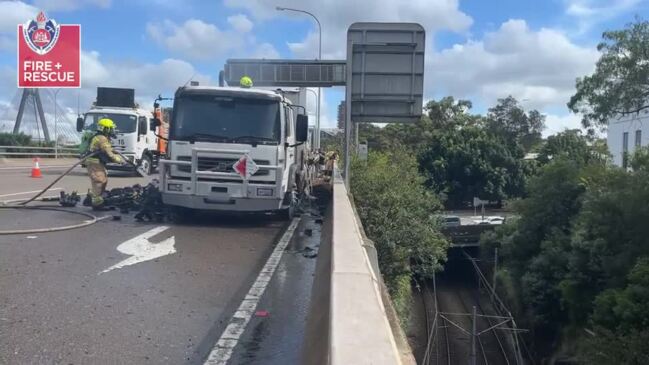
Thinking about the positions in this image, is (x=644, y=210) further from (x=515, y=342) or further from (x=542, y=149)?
(x=542, y=149)

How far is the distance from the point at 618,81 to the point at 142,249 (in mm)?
23753

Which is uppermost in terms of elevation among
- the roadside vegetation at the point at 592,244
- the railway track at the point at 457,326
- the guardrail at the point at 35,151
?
the guardrail at the point at 35,151

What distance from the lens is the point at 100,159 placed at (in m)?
13.1

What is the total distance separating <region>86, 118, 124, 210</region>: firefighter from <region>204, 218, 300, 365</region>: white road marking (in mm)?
→ 4755

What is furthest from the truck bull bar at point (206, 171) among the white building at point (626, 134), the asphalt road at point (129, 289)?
the white building at point (626, 134)

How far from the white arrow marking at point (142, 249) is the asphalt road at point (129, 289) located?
14 mm

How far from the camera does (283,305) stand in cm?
680

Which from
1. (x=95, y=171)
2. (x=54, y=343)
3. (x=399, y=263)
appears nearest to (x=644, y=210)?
(x=399, y=263)

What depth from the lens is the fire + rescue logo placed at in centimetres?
2952

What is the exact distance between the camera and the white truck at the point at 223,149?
38.5 feet

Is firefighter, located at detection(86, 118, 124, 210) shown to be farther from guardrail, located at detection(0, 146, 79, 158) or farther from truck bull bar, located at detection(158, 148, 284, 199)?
guardrail, located at detection(0, 146, 79, 158)

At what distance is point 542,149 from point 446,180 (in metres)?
9.60

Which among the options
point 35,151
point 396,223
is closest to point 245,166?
point 396,223

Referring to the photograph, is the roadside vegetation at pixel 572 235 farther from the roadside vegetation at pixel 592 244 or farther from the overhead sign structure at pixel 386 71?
the overhead sign structure at pixel 386 71
